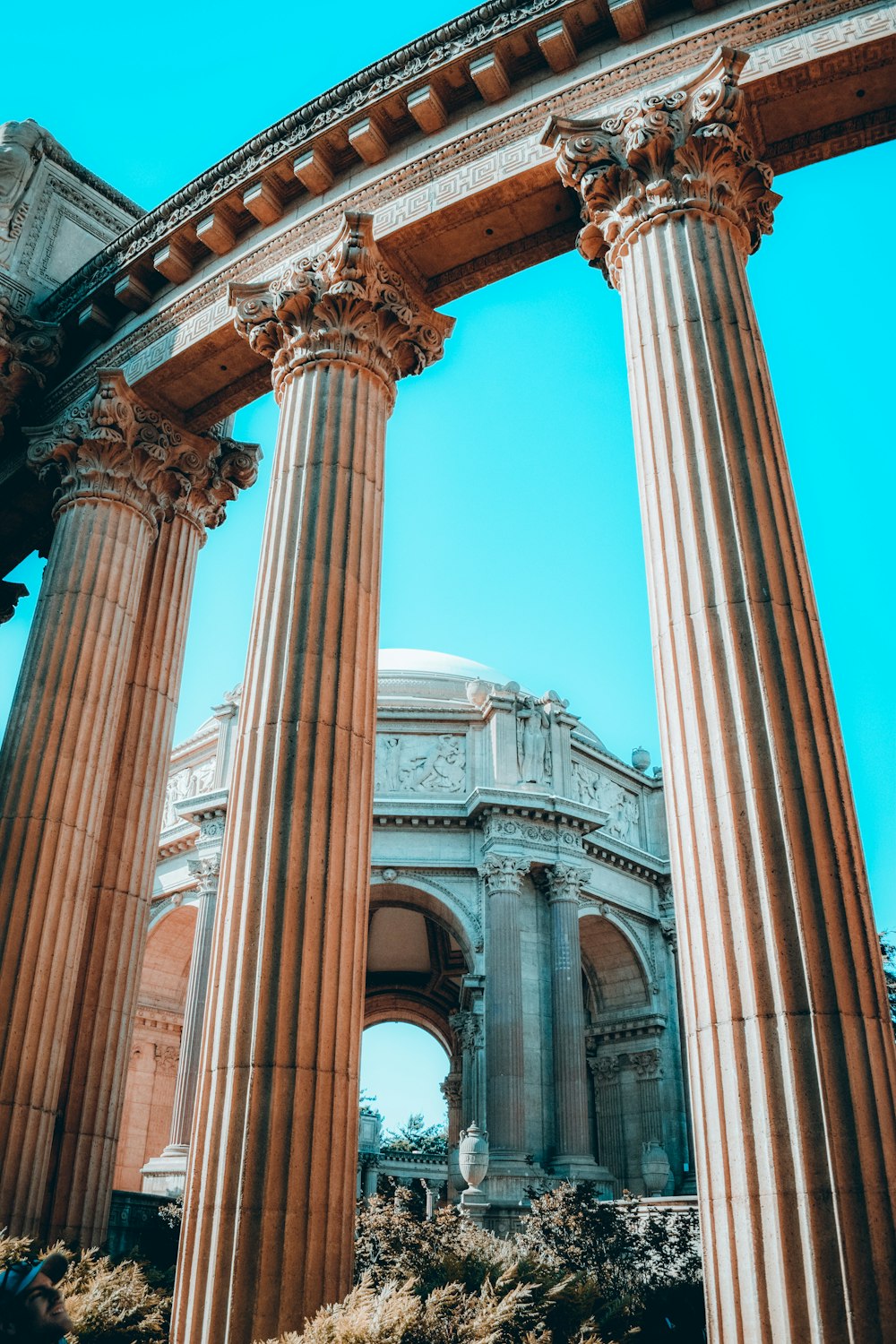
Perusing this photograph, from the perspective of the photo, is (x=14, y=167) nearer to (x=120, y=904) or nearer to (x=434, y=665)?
(x=120, y=904)

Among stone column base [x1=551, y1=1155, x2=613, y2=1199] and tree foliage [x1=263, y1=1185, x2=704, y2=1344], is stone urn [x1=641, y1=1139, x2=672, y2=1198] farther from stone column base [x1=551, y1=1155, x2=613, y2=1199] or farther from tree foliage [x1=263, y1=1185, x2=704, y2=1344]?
tree foliage [x1=263, y1=1185, x2=704, y2=1344]

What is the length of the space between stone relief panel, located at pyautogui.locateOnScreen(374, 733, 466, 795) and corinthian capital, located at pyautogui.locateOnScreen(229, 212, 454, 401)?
24.6 meters

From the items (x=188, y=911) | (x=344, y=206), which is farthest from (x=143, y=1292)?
(x=188, y=911)

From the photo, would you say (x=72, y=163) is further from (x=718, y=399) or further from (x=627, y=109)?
(x=718, y=399)

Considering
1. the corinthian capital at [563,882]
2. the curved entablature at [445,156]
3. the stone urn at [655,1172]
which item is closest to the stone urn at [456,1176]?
the stone urn at [655,1172]

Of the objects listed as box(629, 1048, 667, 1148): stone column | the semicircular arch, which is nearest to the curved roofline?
the semicircular arch

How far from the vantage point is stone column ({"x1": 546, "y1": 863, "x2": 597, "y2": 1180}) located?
31547 mm

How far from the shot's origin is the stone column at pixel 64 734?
12.2 meters

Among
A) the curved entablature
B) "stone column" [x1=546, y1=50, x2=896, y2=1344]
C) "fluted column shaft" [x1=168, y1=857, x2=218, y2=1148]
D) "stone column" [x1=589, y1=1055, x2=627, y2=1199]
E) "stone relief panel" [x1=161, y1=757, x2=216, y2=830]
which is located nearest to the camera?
"stone column" [x1=546, y1=50, x2=896, y2=1344]

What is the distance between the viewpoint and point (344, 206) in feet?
46.0

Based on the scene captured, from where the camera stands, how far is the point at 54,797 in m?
13.5

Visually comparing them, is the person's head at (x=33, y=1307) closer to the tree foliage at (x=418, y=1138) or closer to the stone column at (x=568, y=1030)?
the stone column at (x=568, y=1030)

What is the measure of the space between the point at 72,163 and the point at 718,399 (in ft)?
47.0

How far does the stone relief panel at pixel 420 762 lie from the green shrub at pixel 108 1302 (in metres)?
26.7
